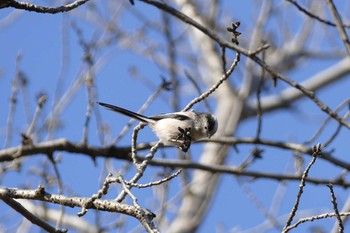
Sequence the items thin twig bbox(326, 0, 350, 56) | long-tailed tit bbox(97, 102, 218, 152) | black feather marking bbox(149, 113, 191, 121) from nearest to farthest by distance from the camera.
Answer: thin twig bbox(326, 0, 350, 56) < long-tailed tit bbox(97, 102, 218, 152) < black feather marking bbox(149, 113, 191, 121)

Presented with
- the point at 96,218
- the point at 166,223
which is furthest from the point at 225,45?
the point at 166,223

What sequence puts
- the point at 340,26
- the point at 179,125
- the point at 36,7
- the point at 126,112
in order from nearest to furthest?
the point at 36,7 → the point at 340,26 → the point at 126,112 → the point at 179,125

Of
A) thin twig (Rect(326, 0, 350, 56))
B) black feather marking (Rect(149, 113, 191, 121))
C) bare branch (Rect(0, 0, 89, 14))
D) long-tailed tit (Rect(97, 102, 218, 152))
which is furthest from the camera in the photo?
black feather marking (Rect(149, 113, 191, 121))

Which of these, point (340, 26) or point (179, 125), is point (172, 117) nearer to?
point (179, 125)

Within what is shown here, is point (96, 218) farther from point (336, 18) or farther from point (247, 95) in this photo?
point (247, 95)

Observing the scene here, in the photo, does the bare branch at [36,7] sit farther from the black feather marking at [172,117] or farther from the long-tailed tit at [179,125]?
the black feather marking at [172,117]

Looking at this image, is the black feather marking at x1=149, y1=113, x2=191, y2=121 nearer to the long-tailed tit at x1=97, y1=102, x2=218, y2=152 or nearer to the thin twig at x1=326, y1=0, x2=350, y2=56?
the long-tailed tit at x1=97, y1=102, x2=218, y2=152

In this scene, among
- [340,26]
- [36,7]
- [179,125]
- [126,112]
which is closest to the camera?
[36,7]

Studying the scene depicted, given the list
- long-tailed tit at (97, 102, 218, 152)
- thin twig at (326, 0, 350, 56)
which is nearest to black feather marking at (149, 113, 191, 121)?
long-tailed tit at (97, 102, 218, 152)

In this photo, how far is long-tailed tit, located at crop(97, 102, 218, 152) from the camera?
313 centimetres

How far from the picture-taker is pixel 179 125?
3498 millimetres

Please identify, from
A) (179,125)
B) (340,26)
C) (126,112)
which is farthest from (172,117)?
(340,26)

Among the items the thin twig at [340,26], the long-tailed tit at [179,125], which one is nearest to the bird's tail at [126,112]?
the long-tailed tit at [179,125]

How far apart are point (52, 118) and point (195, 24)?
230 centimetres
